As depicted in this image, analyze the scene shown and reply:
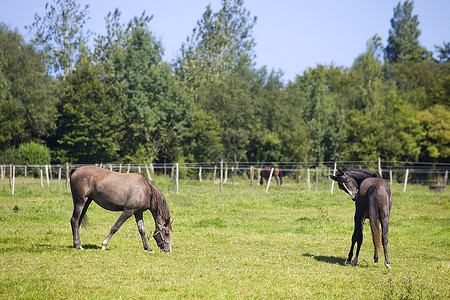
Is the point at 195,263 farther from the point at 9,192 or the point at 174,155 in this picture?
the point at 174,155

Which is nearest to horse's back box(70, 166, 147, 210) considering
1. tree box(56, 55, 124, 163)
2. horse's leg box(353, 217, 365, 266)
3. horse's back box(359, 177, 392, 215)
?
horse's leg box(353, 217, 365, 266)

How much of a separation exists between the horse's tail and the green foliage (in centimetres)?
3513

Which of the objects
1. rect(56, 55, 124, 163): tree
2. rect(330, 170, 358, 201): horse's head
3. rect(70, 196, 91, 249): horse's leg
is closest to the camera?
rect(70, 196, 91, 249): horse's leg

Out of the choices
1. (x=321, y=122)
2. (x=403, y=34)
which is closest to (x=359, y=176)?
(x=321, y=122)

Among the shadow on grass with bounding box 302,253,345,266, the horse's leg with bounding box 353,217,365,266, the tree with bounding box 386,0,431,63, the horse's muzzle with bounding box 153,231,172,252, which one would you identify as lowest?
the shadow on grass with bounding box 302,253,345,266

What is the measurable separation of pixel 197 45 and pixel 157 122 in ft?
58.0

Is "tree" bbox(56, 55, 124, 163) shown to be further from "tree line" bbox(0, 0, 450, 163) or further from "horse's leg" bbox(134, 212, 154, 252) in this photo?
"horse's leg" bbox(134, 212, 154, 252)

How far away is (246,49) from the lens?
6431cm

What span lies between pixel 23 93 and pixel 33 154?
5940mm

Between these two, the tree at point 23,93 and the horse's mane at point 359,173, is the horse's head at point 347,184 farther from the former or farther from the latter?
the tree at point 23,93

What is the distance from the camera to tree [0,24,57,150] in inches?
1638

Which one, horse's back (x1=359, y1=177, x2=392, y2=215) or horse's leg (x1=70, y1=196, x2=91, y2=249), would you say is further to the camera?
horse's leg (x1=70, y1=196, x2=91, y2=249)

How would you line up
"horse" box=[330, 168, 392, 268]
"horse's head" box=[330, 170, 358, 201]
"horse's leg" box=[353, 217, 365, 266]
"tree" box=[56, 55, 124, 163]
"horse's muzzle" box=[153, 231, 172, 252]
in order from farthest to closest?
"tree" box=[56, 55, 124, 163] → "horse's muzzle" box=[153, 231, 172, 252] → "horse's head" box=[330, 170, 358, 201] → "horse's leg" box=[353, 217, 365, 266] → "horse" box=[330, 168, 392, 268]

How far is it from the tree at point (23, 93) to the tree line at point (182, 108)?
9 cm
